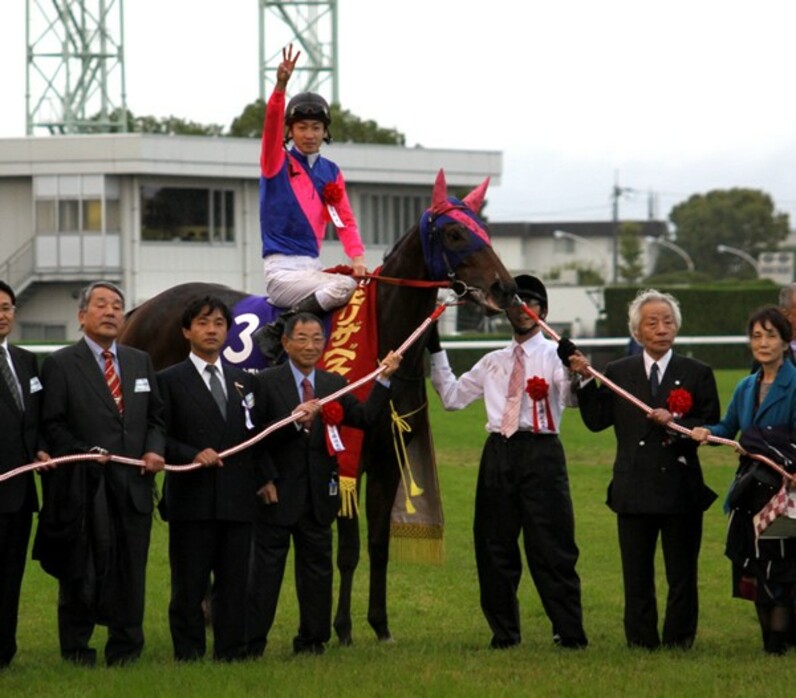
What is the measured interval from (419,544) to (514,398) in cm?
142

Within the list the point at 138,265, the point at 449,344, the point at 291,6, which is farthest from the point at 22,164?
the point at 449,344

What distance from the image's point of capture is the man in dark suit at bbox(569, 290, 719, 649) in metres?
8.36

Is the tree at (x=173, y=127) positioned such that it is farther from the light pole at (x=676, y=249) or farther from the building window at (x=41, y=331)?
the light pole at (x=676, y=249)

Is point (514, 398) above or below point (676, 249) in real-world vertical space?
below

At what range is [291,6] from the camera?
143ft

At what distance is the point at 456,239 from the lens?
897 cm

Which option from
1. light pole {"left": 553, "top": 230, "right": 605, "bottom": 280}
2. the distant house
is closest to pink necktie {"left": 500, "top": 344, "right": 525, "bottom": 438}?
light pole {"left": 553, "top": 230, "right": 605, "bottom": 280}

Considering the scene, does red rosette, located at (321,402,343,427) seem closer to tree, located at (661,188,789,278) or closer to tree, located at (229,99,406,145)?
tree, located at (229,99,406,145)

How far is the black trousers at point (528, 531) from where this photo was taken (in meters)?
8.55

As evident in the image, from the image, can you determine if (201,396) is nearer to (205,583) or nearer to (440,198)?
(205,583)

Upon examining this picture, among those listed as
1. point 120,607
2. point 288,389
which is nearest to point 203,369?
point 288,389

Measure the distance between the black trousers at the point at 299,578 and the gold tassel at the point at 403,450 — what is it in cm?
115

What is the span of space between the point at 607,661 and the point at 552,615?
0.75 m

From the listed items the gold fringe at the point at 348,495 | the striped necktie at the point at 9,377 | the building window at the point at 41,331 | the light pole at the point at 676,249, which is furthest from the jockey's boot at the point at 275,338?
the light pole at the point at 676,249
